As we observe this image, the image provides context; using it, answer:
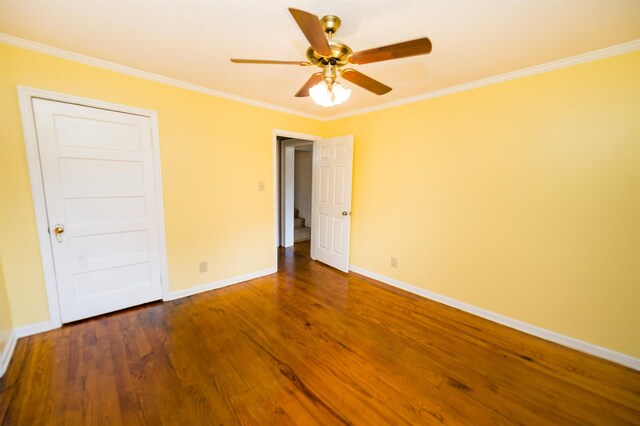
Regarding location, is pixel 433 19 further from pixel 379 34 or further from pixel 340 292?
pixel 340 292

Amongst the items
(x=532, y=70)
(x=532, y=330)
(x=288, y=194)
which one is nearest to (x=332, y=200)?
(x=288, y=194)

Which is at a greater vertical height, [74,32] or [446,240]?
[74,32]

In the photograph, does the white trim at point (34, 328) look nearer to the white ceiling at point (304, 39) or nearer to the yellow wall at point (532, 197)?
the white ceiling at point (304, 39)

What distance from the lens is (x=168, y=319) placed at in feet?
8.10

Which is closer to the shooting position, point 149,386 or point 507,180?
point 149,386

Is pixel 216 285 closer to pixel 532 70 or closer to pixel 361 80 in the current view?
pixel 361 80

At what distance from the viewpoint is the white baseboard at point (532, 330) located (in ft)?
6.48

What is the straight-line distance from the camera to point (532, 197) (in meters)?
2.28

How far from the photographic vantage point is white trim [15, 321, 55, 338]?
6.90 ft

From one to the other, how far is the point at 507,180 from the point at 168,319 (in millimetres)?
3623

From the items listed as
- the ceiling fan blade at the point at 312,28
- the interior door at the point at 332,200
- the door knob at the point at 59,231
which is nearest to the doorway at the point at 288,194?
the interior door at the point at 332,200

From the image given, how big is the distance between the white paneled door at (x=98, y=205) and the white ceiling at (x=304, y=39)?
607mm

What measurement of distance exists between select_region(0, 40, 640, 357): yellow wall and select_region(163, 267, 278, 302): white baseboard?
0.06 meters

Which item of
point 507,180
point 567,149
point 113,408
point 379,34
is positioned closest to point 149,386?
point 113,408
